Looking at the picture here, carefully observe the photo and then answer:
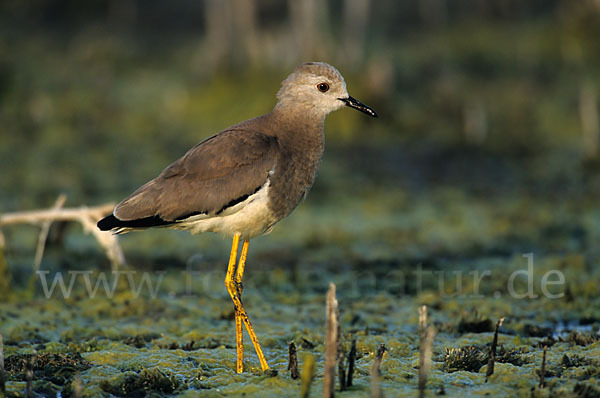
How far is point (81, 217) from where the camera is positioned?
24.5 ft

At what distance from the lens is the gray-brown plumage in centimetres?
536

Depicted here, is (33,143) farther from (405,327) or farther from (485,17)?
(485,17)

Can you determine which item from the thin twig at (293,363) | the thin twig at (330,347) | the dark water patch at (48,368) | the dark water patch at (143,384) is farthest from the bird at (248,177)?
the thin twig at (330,347)

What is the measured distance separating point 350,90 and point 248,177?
7.52m

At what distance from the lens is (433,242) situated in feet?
30.3

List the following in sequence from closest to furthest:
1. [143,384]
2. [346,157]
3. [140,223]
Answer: [143,384] < [140,223] < [346,157]

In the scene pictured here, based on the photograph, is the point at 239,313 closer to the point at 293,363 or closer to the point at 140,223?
the point at 293,363

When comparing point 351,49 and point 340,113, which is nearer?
point 340,113

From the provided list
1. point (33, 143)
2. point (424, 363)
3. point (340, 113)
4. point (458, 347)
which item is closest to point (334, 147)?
point (340, 113)

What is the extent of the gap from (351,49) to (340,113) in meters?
2.84

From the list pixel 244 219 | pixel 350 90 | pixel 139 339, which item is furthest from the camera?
pixel 350 90

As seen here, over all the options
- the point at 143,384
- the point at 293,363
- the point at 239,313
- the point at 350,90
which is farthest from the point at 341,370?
the point at 350,90

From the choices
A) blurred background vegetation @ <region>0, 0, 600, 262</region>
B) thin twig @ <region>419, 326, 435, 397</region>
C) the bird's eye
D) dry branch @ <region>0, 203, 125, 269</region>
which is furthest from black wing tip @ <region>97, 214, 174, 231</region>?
blurred background vegetation @ <region>0, 0, 600, 262</region>

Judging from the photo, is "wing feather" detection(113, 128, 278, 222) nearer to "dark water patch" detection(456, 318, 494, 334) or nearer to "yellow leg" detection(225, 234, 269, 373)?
"yellow leg" detection(225, 234, 269, 373)
